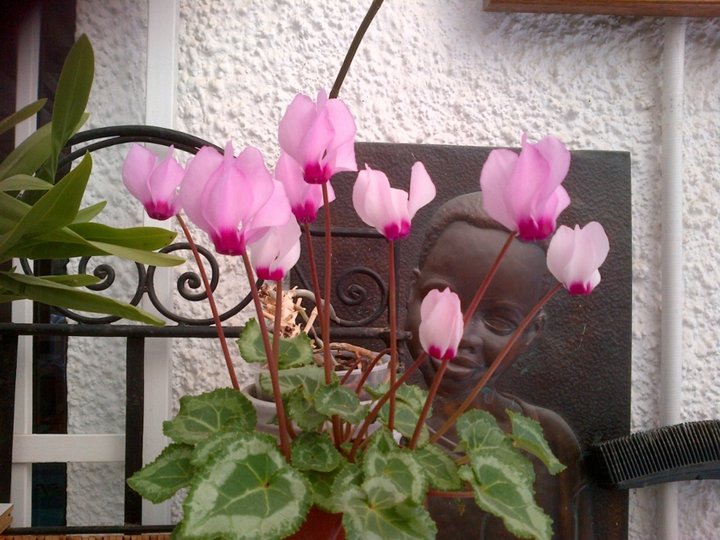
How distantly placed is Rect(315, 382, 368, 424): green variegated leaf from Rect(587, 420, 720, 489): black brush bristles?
0.60 m

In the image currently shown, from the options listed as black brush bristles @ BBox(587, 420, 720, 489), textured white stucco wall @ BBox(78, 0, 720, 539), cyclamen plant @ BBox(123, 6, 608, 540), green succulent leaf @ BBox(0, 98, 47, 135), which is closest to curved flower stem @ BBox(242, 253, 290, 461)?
cyclamen plant @ BBox(123, 6, 608, 540)

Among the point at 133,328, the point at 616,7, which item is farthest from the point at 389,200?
the point at 616,7

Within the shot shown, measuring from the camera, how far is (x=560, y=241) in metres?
0.34

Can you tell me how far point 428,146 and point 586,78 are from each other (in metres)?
0.28

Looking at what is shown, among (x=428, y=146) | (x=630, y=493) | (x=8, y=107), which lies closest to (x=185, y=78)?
(x=8, y=107)

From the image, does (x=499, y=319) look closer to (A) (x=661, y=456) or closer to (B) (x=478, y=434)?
(A) (x=661, y=456)

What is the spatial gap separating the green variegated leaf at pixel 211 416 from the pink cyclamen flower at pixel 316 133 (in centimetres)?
17

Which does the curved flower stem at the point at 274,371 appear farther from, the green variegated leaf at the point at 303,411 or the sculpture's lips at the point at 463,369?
the sculpture's lips at the point at 463,369

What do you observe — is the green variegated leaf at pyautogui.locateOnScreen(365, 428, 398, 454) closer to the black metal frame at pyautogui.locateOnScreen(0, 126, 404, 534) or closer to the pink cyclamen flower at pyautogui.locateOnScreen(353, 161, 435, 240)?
the pink cyclamen flower at pyautogui.locateOnScreen(353, 161, 435, 240)

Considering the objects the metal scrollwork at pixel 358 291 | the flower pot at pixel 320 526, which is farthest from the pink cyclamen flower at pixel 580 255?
the metal scrollwork at pixel 358 291

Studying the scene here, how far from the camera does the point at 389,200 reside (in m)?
0.34

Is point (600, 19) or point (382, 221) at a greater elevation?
point (600, 19)

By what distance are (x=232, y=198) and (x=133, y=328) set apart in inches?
19.4

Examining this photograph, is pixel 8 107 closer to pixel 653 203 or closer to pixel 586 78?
pixel 586 78
